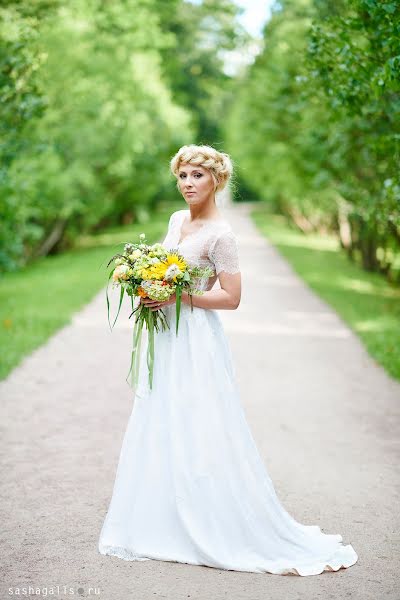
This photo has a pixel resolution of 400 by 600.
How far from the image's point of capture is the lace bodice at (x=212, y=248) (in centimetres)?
411

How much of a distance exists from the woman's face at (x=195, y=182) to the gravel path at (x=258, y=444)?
217 cm

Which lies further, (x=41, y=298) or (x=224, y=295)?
(x=41, y=298)

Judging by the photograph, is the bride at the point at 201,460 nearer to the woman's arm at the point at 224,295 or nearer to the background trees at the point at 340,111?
the woman's arm at the point at 224,295

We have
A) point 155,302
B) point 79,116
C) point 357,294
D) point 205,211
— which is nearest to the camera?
point 155,302

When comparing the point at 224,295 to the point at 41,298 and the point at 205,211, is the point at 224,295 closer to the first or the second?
the point at 205,211

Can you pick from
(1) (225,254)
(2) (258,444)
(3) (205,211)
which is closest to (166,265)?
(1) (225,254)

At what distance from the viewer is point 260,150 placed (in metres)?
30.7

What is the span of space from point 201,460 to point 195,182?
5.38 ft

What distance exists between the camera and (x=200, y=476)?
411 centimetres

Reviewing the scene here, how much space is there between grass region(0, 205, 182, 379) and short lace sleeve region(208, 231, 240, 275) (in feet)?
3.72

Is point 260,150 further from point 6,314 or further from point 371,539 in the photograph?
point 371,539

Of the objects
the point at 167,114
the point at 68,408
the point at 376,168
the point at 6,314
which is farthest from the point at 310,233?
Answer: the point at 68,408

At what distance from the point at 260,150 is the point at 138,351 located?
27.4m

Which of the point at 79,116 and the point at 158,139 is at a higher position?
the point at 79,116
